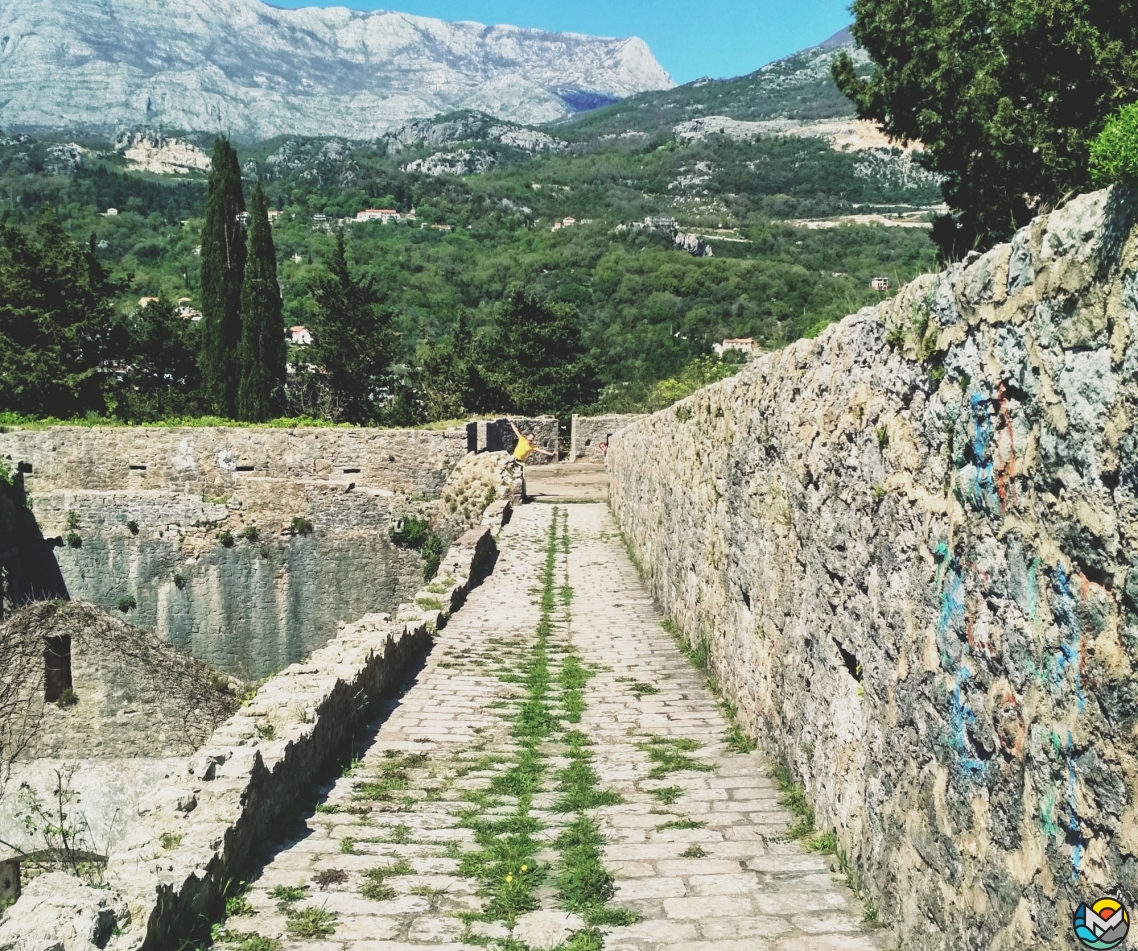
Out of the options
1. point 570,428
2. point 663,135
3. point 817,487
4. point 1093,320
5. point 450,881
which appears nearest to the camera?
point 1093,320

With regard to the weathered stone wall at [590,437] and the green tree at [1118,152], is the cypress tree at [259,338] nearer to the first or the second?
the weathered stone wall at [590,437]

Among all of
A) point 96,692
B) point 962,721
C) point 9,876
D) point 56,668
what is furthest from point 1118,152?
point 56,668

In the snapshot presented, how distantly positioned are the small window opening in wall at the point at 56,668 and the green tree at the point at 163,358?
22.9m

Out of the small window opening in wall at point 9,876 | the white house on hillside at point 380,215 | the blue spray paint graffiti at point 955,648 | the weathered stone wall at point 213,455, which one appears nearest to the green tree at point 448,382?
the weathered stone wall at point 213,455

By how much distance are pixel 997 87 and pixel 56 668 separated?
12841mm

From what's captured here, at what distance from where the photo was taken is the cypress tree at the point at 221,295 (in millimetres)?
29609

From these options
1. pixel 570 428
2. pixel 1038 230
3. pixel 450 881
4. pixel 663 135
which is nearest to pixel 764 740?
pixel 450 881

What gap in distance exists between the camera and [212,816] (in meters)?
3.86

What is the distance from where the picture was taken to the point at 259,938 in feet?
11.1

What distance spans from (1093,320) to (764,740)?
A: 3635mm

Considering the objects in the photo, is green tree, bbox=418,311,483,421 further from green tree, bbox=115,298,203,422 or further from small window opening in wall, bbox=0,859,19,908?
small window opening in wall, bbox=0,859,19,908

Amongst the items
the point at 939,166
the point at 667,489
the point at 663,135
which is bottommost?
the point at 667,489

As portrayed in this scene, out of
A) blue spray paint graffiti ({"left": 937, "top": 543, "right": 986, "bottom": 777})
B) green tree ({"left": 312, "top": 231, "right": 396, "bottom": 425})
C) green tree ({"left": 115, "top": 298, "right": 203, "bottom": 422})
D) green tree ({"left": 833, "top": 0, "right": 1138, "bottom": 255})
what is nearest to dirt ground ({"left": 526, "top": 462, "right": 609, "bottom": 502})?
green tree ({"left": 312, "top": 231, "right": 396, "bottom": 425})

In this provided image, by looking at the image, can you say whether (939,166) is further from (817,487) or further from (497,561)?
(817,487)
